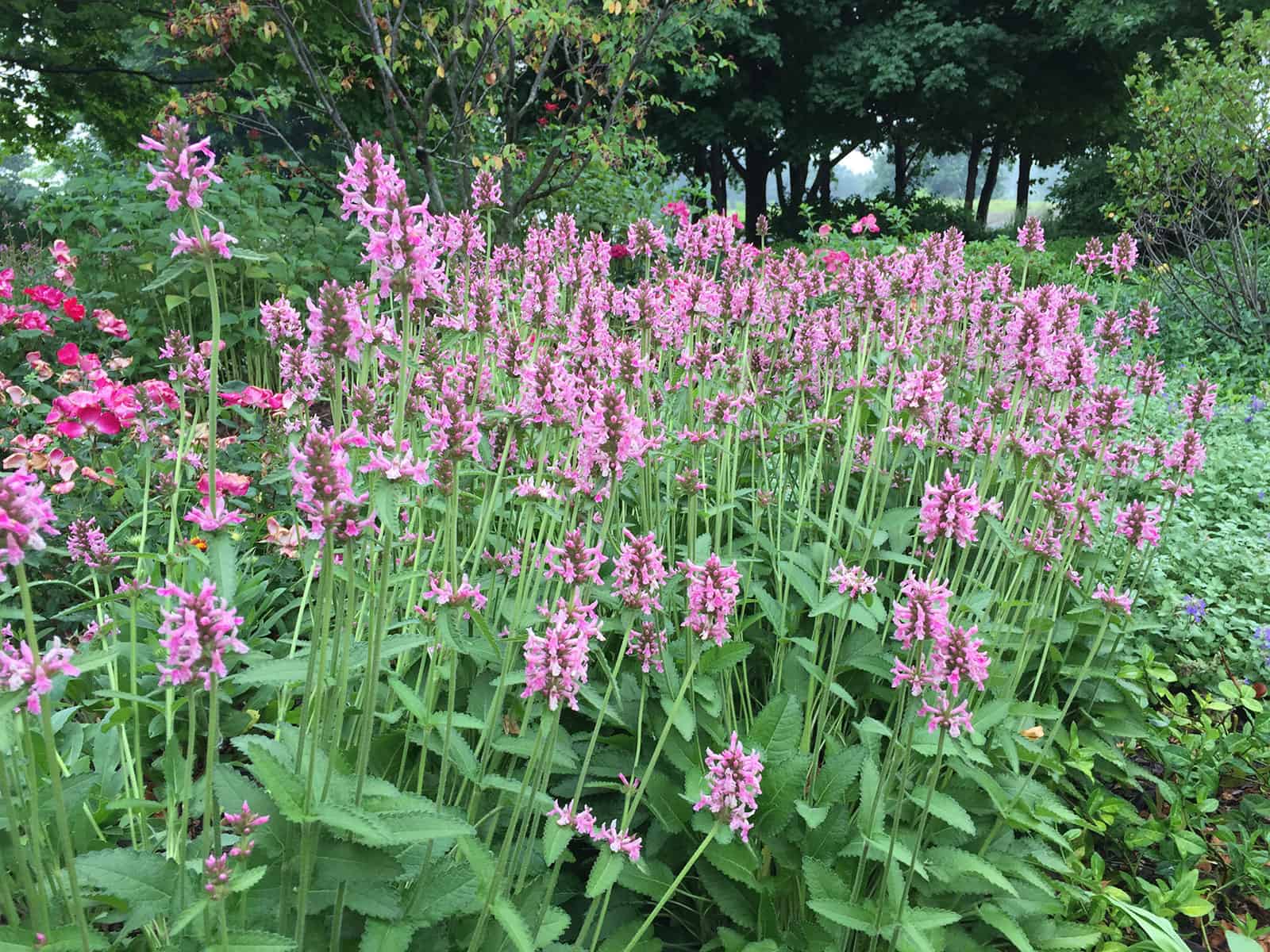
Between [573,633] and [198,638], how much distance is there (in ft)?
2.20

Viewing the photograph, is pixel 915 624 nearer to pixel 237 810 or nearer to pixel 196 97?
pixel 237 810

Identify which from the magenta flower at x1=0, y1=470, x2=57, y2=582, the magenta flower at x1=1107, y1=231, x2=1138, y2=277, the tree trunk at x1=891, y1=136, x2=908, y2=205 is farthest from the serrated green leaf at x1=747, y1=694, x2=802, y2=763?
the tree trunk at x1=891, y1=136, x2=908, y2=205

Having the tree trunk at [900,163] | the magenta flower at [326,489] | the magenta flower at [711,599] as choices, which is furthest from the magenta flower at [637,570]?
the tree trunk at [900,163]

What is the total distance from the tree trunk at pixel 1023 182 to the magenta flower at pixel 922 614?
27360 mm

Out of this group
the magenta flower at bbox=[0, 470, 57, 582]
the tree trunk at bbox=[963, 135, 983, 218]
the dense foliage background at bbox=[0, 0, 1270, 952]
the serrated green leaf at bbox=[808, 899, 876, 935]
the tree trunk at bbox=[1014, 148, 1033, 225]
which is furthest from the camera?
the tree trunk at bbox=[963, 135, 983, 218]

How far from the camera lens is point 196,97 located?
8.14 meters

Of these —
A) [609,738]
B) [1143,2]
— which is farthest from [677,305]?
[1143,2]

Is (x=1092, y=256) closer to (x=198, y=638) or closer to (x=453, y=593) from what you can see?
(x=453, y=593)

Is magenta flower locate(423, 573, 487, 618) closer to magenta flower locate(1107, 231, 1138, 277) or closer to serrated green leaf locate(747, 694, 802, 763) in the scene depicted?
serrated green leaf locate(747, 694, 802, 763)

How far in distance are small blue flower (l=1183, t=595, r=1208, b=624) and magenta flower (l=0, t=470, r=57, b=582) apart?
14.0 ft

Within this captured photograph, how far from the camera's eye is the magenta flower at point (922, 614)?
→ 5.98ft

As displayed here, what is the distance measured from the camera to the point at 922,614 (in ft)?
6.04

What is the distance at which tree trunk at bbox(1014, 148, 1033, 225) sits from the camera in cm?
2678

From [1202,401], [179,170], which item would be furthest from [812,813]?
[1202,401]
